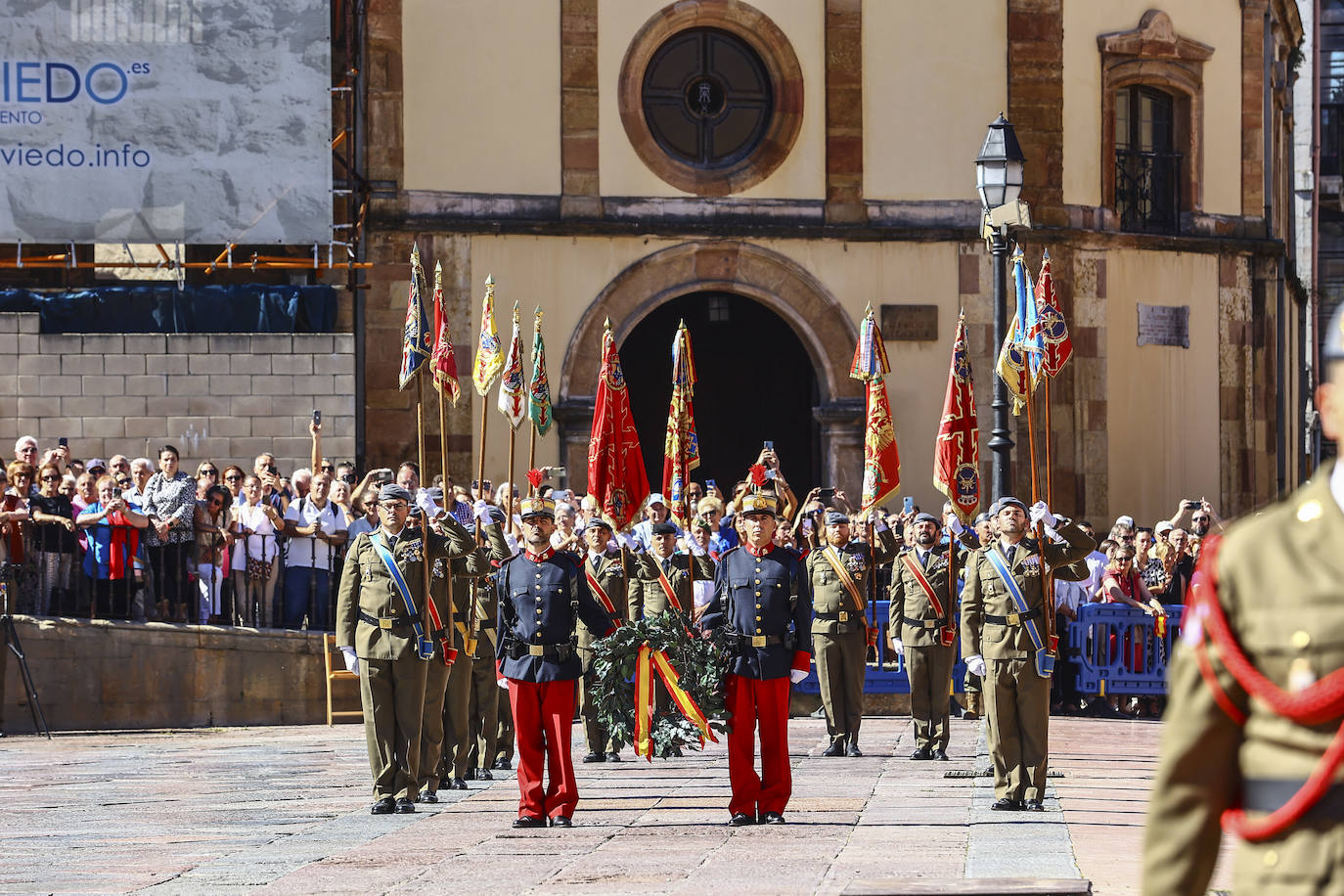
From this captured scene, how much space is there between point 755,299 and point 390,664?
45.6 ft

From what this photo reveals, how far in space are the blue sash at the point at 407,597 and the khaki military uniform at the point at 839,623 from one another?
4985 mm

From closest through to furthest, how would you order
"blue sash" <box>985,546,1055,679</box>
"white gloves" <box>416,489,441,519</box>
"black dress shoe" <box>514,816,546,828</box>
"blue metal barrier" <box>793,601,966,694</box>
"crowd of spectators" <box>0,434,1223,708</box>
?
"black dress shoe" <box>514,816,546,828</box> < "blue sash" <box>985,546,1055,679</box> < "white gloves" <box>416,489,441,519</box> < "crowd of spectators" <box>0,434,1223,708</box> < "blue metal barrier" <box>793,601,966,694</box>

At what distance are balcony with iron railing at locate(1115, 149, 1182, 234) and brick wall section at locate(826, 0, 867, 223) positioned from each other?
384cm

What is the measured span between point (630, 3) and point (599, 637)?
13.8m

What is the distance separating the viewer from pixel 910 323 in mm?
25750

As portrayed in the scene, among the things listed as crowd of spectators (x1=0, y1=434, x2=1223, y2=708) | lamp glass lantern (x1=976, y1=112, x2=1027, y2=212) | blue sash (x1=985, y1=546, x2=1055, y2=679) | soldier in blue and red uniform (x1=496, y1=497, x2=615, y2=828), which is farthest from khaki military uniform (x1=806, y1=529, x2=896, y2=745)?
soldier in blue and red uniform (x1=496, y1=497, x2=615, y2=828)

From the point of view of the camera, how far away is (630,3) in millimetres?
25453

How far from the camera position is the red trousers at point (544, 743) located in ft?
38.1

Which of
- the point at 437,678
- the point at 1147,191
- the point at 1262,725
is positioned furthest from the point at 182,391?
the point at 1262,725

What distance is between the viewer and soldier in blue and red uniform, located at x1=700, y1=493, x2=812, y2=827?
1162 cm

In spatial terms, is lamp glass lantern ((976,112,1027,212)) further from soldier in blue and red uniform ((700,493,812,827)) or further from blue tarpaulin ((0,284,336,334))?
blue tarpaulin ((0,284,336,334))

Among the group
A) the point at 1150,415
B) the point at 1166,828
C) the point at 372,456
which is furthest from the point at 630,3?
the point at 1166,828

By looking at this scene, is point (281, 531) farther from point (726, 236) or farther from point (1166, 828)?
point (1166, 828)

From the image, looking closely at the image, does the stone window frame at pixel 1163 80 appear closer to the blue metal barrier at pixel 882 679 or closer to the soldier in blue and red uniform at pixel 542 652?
the blue metal barrier at pixel 882 679
